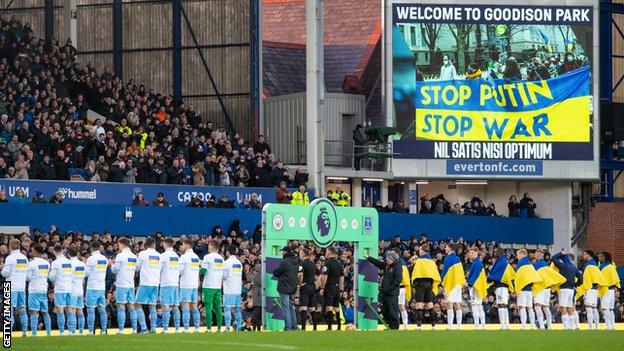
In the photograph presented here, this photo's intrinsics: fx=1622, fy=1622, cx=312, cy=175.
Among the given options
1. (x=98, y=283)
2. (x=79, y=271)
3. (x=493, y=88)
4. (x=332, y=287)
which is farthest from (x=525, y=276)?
(x=493, y=88)

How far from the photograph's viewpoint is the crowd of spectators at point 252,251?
36906 mm

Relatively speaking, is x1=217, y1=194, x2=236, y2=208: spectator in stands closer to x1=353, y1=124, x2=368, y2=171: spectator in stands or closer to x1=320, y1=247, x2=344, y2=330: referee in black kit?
x1=353, y1=124, x2=368, y2=171: spectator in stands

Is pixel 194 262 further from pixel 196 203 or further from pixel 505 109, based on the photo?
pixel 505 109

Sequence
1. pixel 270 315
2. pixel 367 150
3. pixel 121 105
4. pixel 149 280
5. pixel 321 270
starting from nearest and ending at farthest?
1. pixel 149 280
2. pixel 270 315
3. pixel 321 270
4. pixel 121 105
5. pixel 367 150

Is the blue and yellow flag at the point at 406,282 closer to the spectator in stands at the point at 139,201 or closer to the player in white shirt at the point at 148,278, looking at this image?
the spectator in stands at the point at 139,201

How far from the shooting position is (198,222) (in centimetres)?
4459

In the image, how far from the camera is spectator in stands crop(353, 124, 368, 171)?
53.7 metres

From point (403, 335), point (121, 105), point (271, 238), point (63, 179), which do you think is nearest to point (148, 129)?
point (121, 105)

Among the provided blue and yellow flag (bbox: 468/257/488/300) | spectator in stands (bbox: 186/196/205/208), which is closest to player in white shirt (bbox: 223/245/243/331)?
blue and yellow flag (bbox: 468/257/488/300)

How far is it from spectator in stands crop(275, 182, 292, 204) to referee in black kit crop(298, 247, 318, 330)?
1030 cm

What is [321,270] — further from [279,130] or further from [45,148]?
[279,130]

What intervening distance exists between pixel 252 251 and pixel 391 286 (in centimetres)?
638

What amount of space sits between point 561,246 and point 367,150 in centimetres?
826

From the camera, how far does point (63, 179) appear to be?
4259cm
